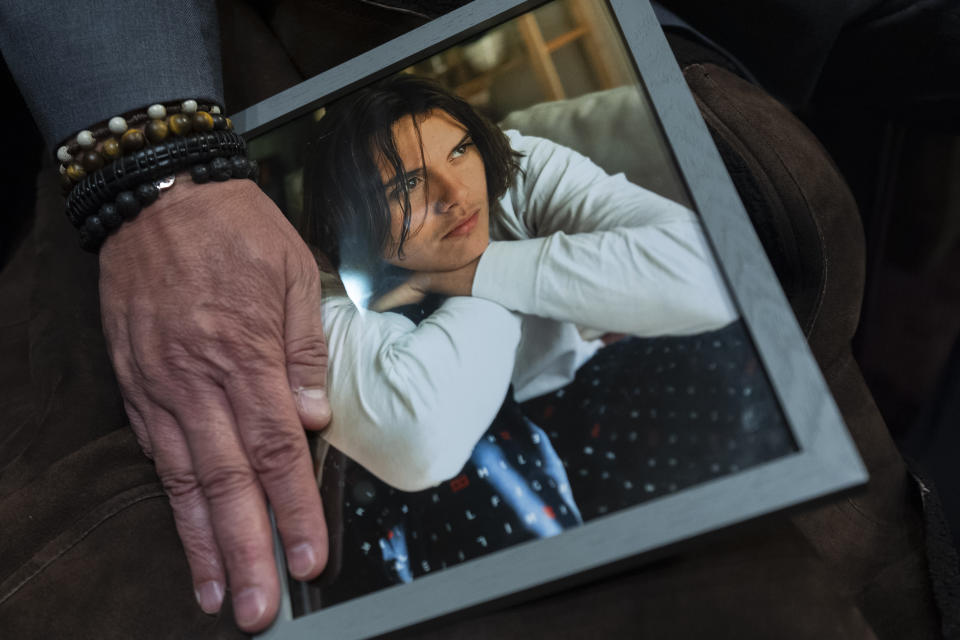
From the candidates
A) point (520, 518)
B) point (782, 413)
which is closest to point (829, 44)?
point (782, 413)

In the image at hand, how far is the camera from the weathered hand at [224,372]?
0.45m

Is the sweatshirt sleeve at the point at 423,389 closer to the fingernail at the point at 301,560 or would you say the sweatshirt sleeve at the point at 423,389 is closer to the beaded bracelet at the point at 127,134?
the fingernail at the point at 301,560

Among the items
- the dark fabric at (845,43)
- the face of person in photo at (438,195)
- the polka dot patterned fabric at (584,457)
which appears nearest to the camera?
the polka dot patterned fabric at (584,457)

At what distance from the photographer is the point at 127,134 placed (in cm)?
50

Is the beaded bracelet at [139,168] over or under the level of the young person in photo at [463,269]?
over

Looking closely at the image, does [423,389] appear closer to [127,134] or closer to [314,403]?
[314,403]

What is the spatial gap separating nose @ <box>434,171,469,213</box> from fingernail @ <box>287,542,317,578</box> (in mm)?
263

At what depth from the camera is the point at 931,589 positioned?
55 cm

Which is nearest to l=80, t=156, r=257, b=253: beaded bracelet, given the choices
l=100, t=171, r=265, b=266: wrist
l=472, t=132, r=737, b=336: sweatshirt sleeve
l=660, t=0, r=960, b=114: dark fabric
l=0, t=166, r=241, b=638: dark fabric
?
l=100, t=171, r=265, b=266: wrist

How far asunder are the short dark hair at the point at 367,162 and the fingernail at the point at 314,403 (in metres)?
0.10

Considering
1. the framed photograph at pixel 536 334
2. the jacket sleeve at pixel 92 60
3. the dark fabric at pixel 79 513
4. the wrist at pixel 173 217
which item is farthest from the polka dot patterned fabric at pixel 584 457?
the jacket sleeve at pixel 92 60

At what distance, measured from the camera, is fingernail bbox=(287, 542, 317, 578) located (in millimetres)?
431

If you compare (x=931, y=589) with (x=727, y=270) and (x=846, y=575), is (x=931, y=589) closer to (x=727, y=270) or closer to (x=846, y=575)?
(x=846, y=575)

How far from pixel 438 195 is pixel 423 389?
0.53 ft
